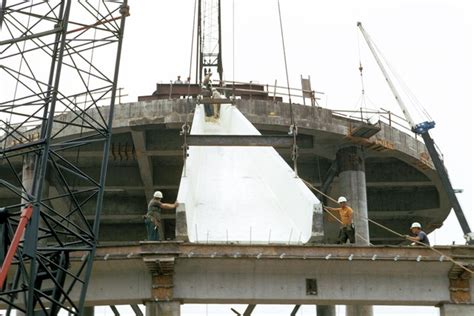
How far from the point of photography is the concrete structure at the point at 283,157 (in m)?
39.5

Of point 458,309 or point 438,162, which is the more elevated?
point 438,162

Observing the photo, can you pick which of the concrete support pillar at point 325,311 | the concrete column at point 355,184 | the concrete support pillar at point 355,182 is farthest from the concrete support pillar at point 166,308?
the concrete support pillar at point 325,311

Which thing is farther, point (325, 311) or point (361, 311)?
point (325, 311)

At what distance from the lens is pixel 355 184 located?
4044 cm

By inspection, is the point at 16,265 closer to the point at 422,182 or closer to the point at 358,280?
the point at 358,280

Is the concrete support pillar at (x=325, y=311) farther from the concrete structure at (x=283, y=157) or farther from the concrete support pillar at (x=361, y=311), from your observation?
the concrete structure at (x=283, y=157)

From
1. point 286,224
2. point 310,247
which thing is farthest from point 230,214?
point 310,247

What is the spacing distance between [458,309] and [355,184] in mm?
14671

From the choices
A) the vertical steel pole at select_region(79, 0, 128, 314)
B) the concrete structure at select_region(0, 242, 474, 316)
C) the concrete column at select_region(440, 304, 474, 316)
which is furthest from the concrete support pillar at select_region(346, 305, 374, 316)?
the vertical steel pole at select_region(79, 0, 128, 314)

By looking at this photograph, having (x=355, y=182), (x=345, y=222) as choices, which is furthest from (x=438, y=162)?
(x=345, y=222)

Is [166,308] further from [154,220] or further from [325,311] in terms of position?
[325,311]

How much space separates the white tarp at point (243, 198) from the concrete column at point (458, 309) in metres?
4.75

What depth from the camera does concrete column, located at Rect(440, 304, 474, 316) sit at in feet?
85.7

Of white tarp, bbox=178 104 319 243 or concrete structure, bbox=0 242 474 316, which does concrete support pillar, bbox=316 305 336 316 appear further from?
concrete structure, bbox=0 242 474 316
